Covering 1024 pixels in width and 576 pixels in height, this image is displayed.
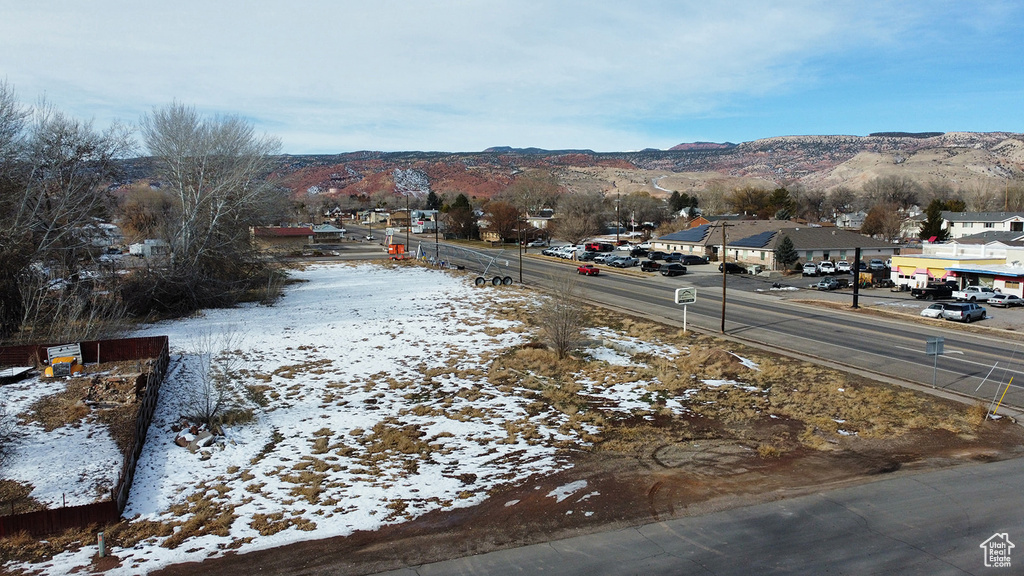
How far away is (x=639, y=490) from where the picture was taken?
1336 centimetres

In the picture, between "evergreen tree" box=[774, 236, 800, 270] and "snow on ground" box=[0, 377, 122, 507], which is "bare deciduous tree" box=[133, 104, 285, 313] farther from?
"evergreen tree" box=[774, 236, 800, 270]

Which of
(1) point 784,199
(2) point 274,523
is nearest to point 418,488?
(2) point 274,523

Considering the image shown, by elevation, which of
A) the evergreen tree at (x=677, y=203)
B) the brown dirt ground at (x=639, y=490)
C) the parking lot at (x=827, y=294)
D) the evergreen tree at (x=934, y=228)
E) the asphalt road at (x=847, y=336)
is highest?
the evergreen tree at (x=677, y=203)

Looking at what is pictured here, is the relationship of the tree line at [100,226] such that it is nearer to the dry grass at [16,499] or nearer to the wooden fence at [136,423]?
the wooden fence at [136,423]

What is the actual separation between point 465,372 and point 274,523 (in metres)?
11.8

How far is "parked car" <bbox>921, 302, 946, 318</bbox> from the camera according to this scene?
33.5 meters

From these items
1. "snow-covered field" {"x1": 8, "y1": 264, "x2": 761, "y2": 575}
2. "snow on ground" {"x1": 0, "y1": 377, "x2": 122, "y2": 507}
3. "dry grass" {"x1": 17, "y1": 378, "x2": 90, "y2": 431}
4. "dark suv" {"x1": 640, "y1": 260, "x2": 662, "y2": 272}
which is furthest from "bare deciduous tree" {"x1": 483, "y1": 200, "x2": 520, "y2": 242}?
"snow on ground" {"x1": 0, "y1": 377, "x2": 122, "y2": 507}

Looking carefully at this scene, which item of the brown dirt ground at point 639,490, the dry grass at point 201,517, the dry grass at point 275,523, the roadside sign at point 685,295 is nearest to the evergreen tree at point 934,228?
the roadside sign at point 685,295

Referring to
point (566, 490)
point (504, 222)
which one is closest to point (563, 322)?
point (566, 490)

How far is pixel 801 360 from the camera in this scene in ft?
83.4

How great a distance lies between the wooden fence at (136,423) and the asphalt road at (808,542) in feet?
21.3

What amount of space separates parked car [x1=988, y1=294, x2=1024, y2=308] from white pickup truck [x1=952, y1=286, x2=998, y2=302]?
622mm

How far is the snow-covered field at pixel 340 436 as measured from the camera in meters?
12.3

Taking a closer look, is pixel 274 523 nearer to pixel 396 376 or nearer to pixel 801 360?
pixel 396 376
